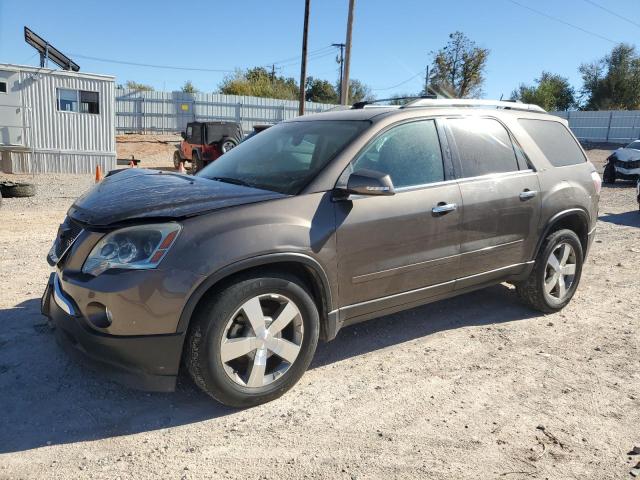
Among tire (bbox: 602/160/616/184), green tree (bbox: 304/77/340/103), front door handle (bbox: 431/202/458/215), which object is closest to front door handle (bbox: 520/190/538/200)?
front door handle (bbox: 431/202/458/215)

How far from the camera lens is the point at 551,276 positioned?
190 inches

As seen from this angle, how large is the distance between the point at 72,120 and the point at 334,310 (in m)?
16.8

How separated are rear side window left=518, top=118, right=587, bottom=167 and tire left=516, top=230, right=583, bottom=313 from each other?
2.21 ft

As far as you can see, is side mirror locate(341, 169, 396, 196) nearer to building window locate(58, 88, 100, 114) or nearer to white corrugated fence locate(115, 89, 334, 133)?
building window locate(58, 88, 100, 114)

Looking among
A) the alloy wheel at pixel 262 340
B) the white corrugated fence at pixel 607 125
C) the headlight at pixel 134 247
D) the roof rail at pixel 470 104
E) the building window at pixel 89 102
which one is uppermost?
the white corrugated fence at pixel 607 125

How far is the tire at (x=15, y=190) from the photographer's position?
437 inches

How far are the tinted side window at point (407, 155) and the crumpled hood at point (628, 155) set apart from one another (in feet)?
52.9

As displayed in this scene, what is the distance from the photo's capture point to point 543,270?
468 cm

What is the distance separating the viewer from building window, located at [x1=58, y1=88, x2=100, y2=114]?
17141 millimetres

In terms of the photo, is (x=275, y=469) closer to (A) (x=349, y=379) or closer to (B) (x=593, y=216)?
(A) (x=349, y=379)

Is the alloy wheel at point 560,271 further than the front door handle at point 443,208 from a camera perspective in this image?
Yes

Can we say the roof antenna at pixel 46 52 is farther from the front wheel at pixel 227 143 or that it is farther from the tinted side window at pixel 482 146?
the tinted side window at pixel 482 146

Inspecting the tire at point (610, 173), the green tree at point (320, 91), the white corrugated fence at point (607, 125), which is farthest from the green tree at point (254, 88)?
Answer: the tire at point (610, 173)

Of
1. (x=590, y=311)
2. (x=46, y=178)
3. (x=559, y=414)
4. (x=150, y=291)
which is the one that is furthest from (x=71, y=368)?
(x=46, y=178)
